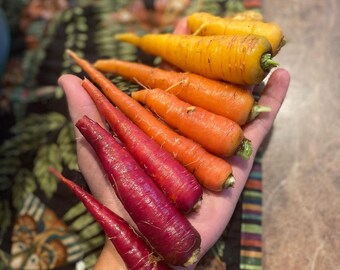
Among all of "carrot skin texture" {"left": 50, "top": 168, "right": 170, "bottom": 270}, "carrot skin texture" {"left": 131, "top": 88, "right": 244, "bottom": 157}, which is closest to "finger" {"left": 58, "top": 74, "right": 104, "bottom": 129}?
"carrot skin texture" {"left": 131, "top": 88, "right": 244, "bottom": 157}

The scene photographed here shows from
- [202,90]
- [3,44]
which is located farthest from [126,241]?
[3,44]

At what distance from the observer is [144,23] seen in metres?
1.52

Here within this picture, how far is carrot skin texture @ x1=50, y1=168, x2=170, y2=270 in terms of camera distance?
0.83 metres

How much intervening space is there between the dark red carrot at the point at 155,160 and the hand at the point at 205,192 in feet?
0.14

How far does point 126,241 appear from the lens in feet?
2.79

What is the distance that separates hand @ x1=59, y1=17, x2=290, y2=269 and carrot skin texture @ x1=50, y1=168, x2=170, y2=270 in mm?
63

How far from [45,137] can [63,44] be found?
1.40ft

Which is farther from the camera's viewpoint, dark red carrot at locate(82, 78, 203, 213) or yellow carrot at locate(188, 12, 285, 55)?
yellow carrot at locate(188, 12, 285, 55)

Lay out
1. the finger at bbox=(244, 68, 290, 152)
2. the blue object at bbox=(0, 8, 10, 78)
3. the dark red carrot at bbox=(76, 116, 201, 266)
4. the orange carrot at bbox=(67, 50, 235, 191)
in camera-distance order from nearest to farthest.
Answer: the dark red carrot at bbox=(76, 116, 201, 266) → the orange carrot at bbox=(67, 50, 235, 191) → the finger at bbox=(244, 68, 290, 152) → the blue object at bbox=(0, 8, 10, 78)

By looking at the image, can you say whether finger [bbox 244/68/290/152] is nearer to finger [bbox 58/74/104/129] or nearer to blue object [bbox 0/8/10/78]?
finger [bbox 58/74/104/129]

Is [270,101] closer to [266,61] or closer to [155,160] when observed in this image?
[266,61]

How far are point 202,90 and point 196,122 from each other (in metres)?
0.10

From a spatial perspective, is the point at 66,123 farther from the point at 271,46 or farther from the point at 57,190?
the point at 271,46

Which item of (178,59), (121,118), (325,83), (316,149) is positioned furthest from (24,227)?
(325,83)
